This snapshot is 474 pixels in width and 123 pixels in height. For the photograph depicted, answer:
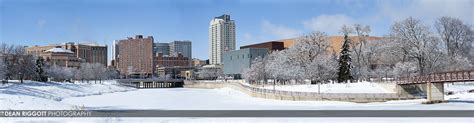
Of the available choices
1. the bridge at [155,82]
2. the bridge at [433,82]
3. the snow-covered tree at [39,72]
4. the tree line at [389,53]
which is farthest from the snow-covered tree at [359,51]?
the bridge at [155,82]

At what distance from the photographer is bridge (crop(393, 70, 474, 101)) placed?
163 ft

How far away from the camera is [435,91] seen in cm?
5284

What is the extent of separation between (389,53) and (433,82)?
29182 mm

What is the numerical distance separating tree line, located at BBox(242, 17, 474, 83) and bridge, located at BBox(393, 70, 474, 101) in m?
11.7

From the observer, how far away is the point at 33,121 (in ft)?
89.6

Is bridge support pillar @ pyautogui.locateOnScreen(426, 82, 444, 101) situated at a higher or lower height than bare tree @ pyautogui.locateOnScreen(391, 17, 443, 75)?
lower

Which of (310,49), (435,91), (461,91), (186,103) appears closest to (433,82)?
(435,91)

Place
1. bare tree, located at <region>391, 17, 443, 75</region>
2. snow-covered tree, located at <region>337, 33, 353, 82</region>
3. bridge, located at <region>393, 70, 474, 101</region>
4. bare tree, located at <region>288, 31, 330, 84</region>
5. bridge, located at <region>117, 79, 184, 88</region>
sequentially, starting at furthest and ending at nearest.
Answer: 1. bridge, located at <region>117, 79, 184, 88</region>
2. bare tree, located at <region>288, 31, 330, 84</region>
3. snow-covered tree, located at <region>337, 33, 353, 82</region>
4. bare tree, located at <region>391, 17, 443, 75</region>
5. bridge, located at <region>393, 70, 474, 101</region>

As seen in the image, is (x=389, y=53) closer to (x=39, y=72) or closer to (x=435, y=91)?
(x=435, y=91)

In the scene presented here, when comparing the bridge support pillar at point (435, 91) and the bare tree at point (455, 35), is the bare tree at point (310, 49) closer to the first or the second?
the bare tree at point (455, 35)

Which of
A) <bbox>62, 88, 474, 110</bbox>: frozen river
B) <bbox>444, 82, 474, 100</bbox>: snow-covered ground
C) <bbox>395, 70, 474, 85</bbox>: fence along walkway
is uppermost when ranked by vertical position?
<bbox>395, 70, 474, 85</bbox>: fence along walkway

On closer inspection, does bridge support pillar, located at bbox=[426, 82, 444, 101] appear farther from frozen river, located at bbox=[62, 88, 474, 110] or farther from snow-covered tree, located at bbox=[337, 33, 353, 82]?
snow-covered tree, located at bbox=[337, 33, 353, 82]

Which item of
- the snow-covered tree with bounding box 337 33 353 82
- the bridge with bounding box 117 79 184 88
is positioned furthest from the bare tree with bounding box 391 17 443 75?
the bridge with bounding box 117 79 184 88

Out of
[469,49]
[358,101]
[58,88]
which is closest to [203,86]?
[58,88]
